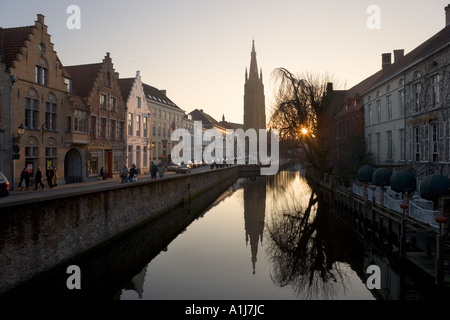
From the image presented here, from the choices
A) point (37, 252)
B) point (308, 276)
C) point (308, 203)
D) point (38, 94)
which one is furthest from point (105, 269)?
point (308, 203)

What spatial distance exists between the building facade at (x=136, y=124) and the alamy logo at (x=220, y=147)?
14488 millimetres

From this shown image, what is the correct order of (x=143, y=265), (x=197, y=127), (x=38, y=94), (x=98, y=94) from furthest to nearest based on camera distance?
(x=197, y=127) < (x=98, y=94) < (x=38, y=94) < (x=143, y=265)

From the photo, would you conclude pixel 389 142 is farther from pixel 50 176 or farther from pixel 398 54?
pixel 50 176

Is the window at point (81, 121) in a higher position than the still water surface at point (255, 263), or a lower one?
higher

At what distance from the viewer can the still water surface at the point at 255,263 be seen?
10.2 metres

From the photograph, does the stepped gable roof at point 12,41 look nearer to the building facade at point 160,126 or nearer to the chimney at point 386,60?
the building facade at point 160,126

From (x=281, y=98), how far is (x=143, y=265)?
85.1 feet

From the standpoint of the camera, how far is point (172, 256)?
44.6 ft

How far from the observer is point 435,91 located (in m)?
21.5

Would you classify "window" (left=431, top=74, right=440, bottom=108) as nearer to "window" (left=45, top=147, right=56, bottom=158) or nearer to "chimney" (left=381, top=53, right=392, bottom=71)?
"chimney" (left=381, top=53, right=392, bottom=71)

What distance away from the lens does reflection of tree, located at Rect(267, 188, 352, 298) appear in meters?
11.0

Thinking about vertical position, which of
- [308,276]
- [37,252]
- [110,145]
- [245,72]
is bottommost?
[308,276]

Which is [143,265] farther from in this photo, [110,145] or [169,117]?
[169,117]

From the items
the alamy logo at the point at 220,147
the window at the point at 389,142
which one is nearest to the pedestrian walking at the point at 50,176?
the alamy logo at the point at 220,147
